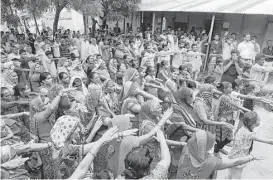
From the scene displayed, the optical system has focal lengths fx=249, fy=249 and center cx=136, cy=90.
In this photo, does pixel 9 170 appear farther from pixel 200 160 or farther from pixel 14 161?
pixel 200 160

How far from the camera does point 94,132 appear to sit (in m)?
3.16

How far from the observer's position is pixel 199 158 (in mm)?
2318

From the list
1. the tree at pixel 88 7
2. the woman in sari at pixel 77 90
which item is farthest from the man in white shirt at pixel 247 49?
the woman in sari at pixel 77 90

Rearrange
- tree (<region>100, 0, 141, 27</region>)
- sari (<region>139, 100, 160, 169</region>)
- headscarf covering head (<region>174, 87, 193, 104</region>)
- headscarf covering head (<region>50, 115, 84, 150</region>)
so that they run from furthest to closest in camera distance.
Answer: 1. tree (<region>100, 0, 141, 27</region>)
2. headscarf covering head (<region>174, 87, 193, 104</region>)
3. sari (<region>139, 100, 160, 169</region>)
4. headscarf covering head (<region>50, 115, 84, 150</region>)

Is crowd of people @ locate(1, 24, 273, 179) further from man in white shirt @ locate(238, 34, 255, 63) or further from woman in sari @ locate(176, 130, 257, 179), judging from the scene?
man in white shirt @ locate(238, 34, 255, 63)

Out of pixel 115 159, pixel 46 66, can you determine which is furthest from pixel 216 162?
pixel 46 66

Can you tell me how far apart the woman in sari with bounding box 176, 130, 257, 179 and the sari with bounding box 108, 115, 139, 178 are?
1.74 ft

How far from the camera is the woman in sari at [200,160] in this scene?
2.28 meters

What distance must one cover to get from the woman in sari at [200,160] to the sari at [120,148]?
53cm

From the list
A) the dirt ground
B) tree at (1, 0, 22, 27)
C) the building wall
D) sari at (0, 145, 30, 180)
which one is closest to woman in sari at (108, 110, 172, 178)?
sari at (0, 145, 30, 180)

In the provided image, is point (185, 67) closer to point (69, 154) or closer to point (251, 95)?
point (251, 95)

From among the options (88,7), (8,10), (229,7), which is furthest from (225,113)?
→ (8,10)

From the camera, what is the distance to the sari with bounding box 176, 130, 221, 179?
2281mm

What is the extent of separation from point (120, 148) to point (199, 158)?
0.80 metres
